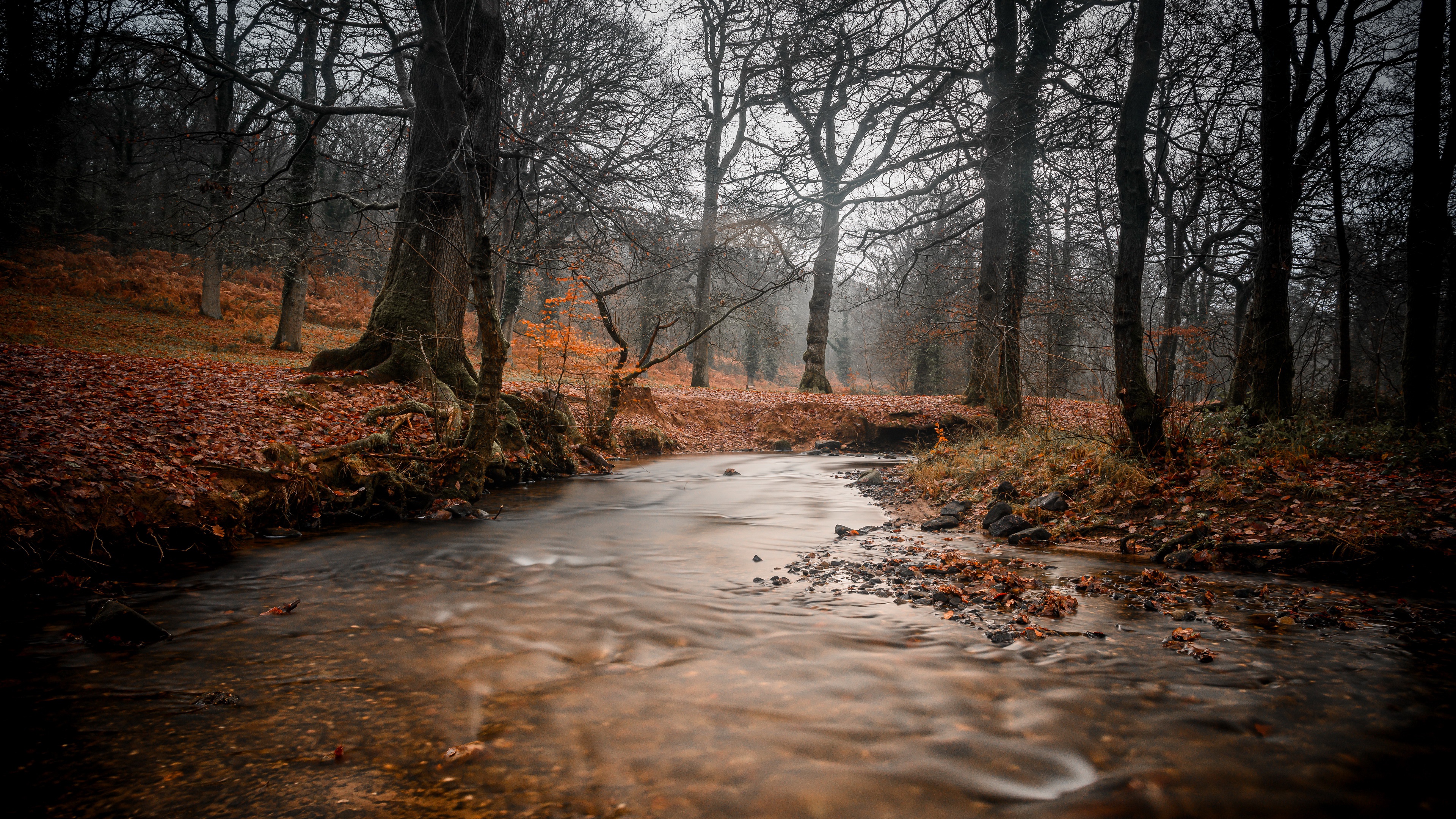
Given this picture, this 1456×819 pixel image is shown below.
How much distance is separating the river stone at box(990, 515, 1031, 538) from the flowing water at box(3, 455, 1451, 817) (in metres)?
1.85

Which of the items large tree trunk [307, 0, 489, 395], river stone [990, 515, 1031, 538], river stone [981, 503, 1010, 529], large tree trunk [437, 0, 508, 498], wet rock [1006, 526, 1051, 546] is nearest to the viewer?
wet rock [1006, 526, 1051, 546]

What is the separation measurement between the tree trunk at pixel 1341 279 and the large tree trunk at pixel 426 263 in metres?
13.0

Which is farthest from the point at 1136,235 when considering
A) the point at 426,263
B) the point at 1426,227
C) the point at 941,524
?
the point at 426,263

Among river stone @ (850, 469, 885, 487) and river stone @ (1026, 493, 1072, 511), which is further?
river stone @ (850, 469, 885, 487)

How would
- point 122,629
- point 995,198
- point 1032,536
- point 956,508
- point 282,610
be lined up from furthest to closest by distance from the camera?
point 995,198 → point 956,508 → point 1032,536 → point 282,610 → point 122,629

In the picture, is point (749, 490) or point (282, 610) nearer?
point (282, 610)

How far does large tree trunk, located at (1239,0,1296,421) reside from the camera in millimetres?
7629

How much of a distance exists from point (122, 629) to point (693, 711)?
310 centimetres

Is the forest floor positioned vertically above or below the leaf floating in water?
above

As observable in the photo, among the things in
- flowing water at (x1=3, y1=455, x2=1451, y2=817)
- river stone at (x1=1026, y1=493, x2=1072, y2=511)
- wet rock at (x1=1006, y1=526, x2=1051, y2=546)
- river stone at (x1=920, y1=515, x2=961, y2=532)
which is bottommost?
flowing water at (x1=3, y1=455, x2=1451, y2=817)

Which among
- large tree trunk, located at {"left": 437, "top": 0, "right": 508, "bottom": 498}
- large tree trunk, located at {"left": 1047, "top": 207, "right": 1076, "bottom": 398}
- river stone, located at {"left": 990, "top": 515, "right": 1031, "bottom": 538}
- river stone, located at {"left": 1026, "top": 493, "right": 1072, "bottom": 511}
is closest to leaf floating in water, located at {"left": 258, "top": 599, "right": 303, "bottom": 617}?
large tree trunk, located at {"left": 437, "top": 0, "right": 508, "bottom": 498}

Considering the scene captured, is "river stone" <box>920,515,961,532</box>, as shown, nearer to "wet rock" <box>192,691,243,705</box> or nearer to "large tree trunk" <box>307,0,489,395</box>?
"wet rock" <box>192,691,243,705</box>

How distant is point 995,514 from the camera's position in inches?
254

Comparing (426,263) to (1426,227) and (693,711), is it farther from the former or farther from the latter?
(1426,227)
